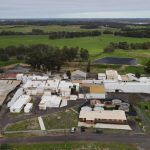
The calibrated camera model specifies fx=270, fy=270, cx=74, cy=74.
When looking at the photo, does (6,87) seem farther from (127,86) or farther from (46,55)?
(127,86)

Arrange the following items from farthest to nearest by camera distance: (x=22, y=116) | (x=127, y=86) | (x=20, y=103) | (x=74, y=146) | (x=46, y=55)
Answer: (x=46, y=55) → (x=127, y=86) → (x=20, y=103) → (x=22, y=116) → (x=74, y=146)

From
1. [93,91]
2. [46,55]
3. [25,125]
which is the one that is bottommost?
[93,91]

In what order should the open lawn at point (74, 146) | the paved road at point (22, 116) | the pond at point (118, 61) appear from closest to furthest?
the open lawn at point (74, 146), the paved road at point (22, 116), the pond at point (118, 61)

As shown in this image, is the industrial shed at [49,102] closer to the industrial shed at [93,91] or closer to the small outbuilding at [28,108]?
the small outbuilding at [28,108]

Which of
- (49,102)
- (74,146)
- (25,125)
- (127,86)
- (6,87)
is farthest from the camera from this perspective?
(6,87)

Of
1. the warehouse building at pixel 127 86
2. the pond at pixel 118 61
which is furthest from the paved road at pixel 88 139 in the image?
the pond at pixel 118 61

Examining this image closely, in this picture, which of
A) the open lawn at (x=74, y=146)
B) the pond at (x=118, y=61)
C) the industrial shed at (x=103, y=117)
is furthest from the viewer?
the pond at (x=118, y=61)

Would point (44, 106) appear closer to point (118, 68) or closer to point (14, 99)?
point (14, 99)

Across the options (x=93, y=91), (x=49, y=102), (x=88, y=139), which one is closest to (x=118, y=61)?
(x=93, y=91)
